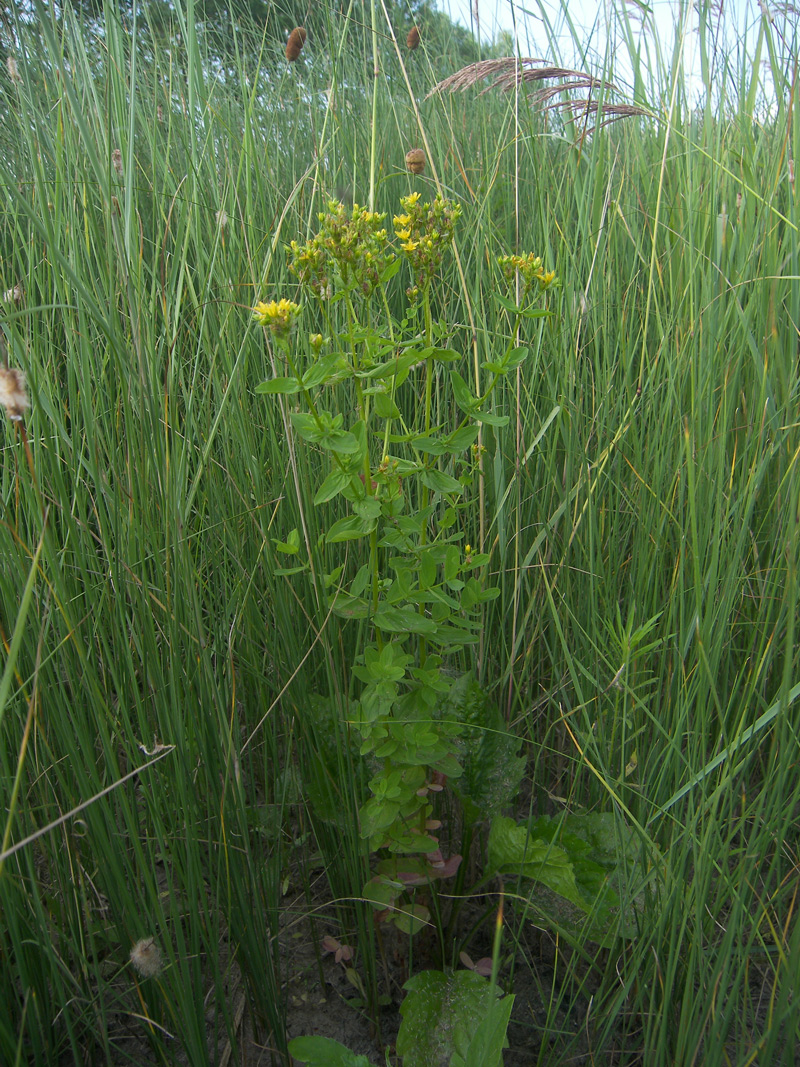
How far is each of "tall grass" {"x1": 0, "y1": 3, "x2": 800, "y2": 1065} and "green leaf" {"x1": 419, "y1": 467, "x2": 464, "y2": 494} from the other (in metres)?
0.25

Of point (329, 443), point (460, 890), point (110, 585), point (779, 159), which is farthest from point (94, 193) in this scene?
point (460, 890)

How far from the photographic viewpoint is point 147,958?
0.89 metres

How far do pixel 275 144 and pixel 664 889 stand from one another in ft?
8.06

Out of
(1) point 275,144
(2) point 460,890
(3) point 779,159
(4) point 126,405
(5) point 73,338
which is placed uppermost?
(1) point 275,144

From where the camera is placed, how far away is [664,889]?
3.22 ft

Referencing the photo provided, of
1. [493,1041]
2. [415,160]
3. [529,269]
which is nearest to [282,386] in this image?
[529,269]

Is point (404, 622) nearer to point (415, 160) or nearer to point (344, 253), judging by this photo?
point (344, 253)

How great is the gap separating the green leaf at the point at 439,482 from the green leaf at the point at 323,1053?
0.77 m

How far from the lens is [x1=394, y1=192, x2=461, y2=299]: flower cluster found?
105 centimetres

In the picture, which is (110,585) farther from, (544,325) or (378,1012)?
(544,325)

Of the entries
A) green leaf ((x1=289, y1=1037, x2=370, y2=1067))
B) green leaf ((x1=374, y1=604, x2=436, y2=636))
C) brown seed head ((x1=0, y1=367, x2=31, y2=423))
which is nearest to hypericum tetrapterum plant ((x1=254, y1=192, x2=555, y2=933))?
green leaf ((x1=374, y1=604, x2=436, y2=636))

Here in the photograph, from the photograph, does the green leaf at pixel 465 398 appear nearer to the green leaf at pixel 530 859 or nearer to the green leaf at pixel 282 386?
the green leaf at pixel 282 386

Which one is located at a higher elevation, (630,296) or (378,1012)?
(630,296)

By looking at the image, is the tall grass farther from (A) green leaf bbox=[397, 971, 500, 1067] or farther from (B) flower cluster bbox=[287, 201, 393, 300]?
(B) flower cluster bbox=[287, 201, 393, 300]
